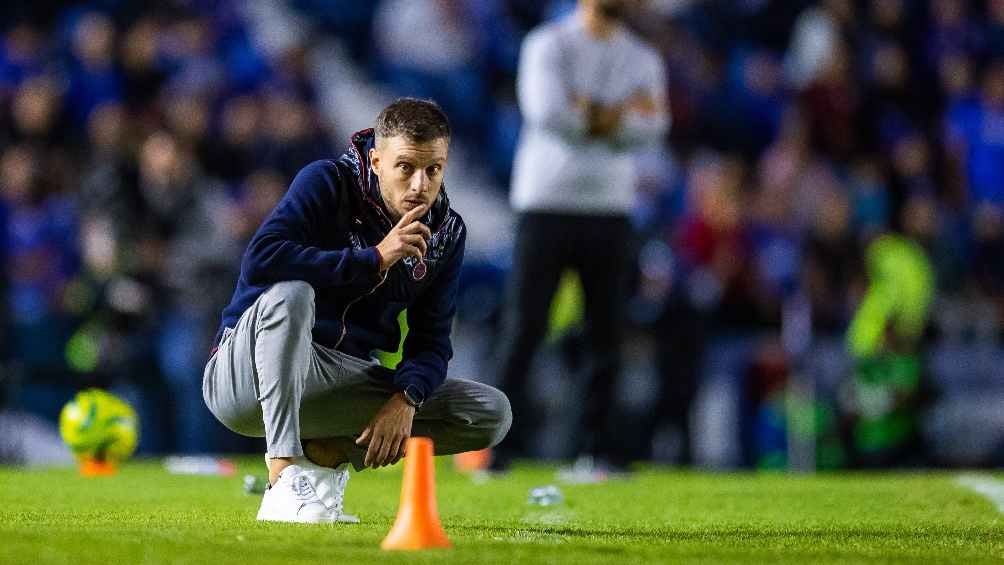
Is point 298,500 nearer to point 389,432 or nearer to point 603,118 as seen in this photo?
point 389,432

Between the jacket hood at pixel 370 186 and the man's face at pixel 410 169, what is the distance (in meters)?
0.06

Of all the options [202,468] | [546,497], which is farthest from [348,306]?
[202,468]

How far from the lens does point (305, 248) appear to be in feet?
13.8

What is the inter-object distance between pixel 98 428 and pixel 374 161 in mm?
3479

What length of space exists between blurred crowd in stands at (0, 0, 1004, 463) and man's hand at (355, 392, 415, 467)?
5.02 metres

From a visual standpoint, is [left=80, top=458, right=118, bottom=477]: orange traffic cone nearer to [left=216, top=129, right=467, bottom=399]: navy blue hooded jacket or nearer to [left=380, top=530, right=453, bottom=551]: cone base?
[left=216, top=129, right=467, bottom=399]: navy blue hooded jacket

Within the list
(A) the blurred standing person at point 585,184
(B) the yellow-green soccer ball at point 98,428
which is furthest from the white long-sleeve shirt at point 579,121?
(B) the yellow-green soccer ball at point 98,428

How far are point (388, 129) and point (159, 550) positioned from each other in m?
1.37

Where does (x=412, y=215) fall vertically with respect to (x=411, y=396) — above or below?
above

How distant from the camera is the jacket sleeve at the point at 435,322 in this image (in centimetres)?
454

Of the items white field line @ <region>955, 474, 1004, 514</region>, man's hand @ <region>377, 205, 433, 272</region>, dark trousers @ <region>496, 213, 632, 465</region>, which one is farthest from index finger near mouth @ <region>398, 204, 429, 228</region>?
dark trousers @ <region>496, 213, 632, 465</region>

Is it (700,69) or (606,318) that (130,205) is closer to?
(606,318)

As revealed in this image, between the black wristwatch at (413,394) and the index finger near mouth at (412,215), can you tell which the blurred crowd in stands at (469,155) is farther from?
the index finger near mouth at (412,215)

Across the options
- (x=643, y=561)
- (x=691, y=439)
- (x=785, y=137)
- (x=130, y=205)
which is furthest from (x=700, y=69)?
(x=643, y=561)
